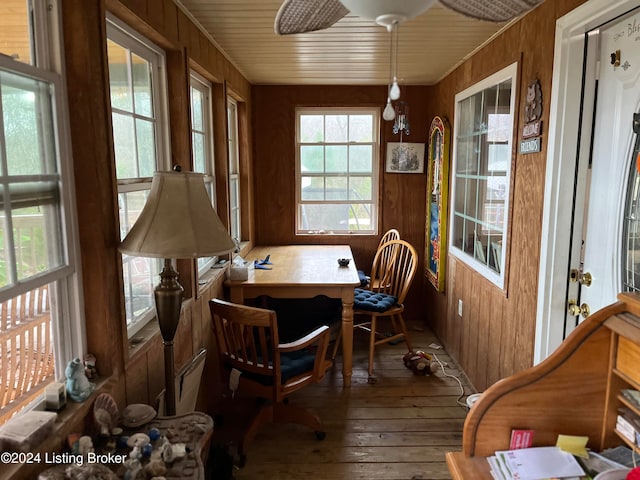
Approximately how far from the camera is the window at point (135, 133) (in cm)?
174

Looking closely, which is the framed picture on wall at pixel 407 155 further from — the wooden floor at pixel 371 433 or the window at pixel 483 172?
the wooden floor at pixel 371 433

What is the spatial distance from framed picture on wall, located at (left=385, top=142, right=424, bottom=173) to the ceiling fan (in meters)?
3.23

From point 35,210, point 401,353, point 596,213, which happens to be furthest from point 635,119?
point 401,353

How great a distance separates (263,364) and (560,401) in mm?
1385

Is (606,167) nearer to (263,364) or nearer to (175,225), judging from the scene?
(175,225)

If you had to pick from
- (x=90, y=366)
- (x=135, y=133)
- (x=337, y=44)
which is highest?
(x=337, y=44)

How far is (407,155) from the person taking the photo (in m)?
4.29

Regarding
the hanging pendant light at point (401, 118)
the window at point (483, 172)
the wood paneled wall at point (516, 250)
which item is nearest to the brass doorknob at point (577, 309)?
the wood paneled wall at point (516, 250)

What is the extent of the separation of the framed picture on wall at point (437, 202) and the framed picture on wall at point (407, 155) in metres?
0.13

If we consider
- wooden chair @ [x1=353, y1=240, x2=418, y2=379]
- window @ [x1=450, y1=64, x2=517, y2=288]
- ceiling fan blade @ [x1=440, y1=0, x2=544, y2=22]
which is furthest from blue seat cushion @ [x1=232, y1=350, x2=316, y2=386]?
ceiling fan blade @ [x1=440, y1=0, x2=544, y2=22]

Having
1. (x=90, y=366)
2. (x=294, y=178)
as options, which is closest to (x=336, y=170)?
(x=294, y=178)

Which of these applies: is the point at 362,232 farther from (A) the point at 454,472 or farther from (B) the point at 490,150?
(A) the point at 454,472

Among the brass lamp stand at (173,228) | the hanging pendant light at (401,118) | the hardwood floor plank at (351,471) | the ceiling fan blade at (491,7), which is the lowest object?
the hardwood floor plank at (351,471)

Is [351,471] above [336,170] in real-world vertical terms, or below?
below
